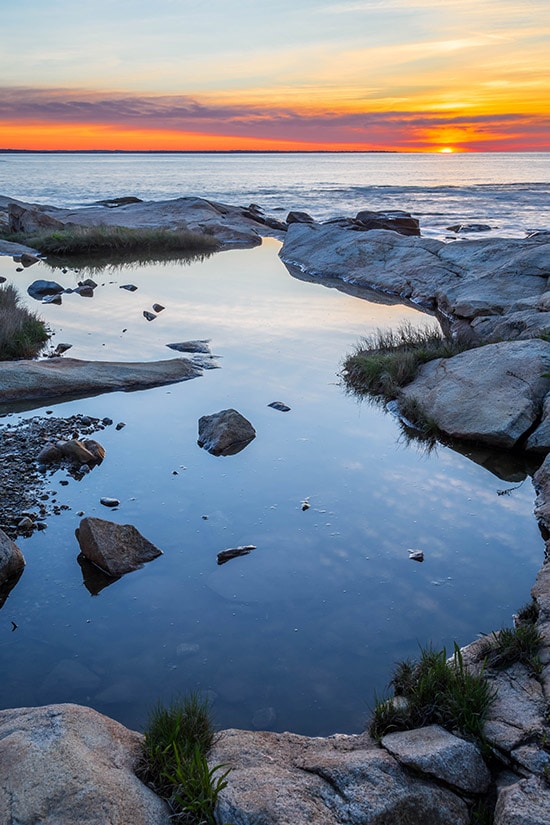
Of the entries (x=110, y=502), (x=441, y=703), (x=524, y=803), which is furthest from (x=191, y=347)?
(x=524, y=803)

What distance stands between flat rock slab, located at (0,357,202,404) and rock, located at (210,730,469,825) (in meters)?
7.70

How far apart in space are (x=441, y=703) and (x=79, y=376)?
8.34 m

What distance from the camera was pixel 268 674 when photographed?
16.6 feet

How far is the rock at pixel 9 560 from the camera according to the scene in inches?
235

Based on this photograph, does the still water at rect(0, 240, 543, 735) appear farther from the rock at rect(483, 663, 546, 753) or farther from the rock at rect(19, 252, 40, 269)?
the rock at rect(19, 252, 40, 269)

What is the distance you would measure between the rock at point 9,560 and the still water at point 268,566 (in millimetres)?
137

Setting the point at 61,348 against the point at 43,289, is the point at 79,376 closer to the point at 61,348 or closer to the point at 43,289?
the point at 61,348

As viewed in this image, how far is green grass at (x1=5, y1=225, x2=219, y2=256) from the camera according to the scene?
27188 mm

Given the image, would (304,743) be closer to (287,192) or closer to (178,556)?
(178,556)

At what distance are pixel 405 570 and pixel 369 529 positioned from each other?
78 centimetres

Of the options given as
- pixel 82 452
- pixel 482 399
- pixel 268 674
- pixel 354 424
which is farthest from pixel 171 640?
pixel 482 399

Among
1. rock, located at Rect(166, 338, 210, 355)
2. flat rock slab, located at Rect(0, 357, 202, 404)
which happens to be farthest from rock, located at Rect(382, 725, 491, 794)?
rock, located at Rect(166, 338, 210, 355)

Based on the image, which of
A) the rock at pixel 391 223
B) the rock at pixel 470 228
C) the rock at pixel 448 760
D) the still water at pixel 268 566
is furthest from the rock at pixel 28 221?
the rock at pixel 448 760

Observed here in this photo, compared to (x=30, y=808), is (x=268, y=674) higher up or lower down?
lower down
